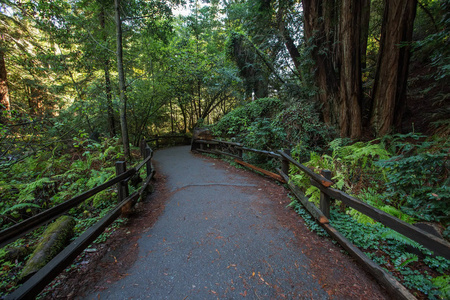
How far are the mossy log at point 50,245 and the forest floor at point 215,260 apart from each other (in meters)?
0.37

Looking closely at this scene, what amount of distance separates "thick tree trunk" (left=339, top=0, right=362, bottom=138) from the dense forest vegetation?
35 millimetres

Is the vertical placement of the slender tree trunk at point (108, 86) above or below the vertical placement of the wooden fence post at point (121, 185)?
above

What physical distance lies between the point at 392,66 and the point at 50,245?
900 centimetres

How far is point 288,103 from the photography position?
7.59 meters

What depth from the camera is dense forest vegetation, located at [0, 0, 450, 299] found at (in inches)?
114

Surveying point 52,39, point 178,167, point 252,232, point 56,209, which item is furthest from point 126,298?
point 52,39

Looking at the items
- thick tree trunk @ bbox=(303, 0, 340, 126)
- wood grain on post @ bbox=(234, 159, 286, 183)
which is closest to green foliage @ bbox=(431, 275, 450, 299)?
wood grain on post @ bbox=(234, 159, 286, 183)

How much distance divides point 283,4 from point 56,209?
1058cm

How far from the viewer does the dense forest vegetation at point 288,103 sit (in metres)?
2.89

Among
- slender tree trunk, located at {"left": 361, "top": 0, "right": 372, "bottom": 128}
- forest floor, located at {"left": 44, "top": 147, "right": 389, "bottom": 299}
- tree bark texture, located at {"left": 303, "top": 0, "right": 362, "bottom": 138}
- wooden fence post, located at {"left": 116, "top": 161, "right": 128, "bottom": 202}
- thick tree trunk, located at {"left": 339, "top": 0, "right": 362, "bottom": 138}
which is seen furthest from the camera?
slender tree trunk, located at {"left": 361, "top": 0, "right": 372, "bottom": 128}

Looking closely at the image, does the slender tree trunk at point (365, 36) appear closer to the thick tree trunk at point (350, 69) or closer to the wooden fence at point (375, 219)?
the thick tree trunk at point (350, 69)

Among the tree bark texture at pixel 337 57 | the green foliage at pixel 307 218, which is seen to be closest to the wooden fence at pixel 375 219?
the green foliage at pixel 307 218

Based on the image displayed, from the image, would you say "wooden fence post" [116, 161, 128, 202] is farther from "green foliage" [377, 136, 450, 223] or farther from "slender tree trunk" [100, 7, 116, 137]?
"green foliage" [377, 136, 450, 223]

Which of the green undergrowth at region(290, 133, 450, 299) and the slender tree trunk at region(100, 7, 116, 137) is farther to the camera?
the slender tree trunk at region(100, 7, 116, 137)
